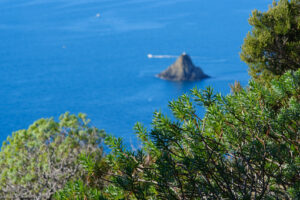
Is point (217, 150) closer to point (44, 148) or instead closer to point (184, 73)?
point (44, 148)

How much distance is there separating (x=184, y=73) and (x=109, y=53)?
16924 millimetres

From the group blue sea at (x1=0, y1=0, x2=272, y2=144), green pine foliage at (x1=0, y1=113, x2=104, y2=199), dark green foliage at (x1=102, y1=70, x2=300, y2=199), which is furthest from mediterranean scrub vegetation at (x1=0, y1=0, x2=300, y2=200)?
blue sea at (x1=0, y1=0, x2=272, y2=144)

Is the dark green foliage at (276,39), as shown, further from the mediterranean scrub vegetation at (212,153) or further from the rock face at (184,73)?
the rock face at (184,73)

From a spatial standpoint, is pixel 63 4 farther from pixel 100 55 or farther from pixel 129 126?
pixel 129 126

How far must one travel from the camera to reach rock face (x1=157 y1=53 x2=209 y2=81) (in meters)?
58.2

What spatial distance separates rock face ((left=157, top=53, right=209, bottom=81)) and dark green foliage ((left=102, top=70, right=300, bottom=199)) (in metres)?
54.4

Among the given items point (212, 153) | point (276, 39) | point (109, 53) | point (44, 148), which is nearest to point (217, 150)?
point (212, 153)

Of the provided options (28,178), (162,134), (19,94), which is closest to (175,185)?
(162,134)

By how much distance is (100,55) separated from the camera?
69.2 metres

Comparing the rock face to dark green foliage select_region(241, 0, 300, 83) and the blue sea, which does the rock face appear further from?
dark green foliage select_region(241, 0, 300, 83)

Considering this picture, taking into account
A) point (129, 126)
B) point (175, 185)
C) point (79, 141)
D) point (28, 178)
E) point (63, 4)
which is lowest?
point (175, 185)

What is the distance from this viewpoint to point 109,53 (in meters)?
70.0

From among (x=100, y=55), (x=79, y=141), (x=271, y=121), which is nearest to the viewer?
(x=271, y=121)

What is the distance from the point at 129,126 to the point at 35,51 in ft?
108
